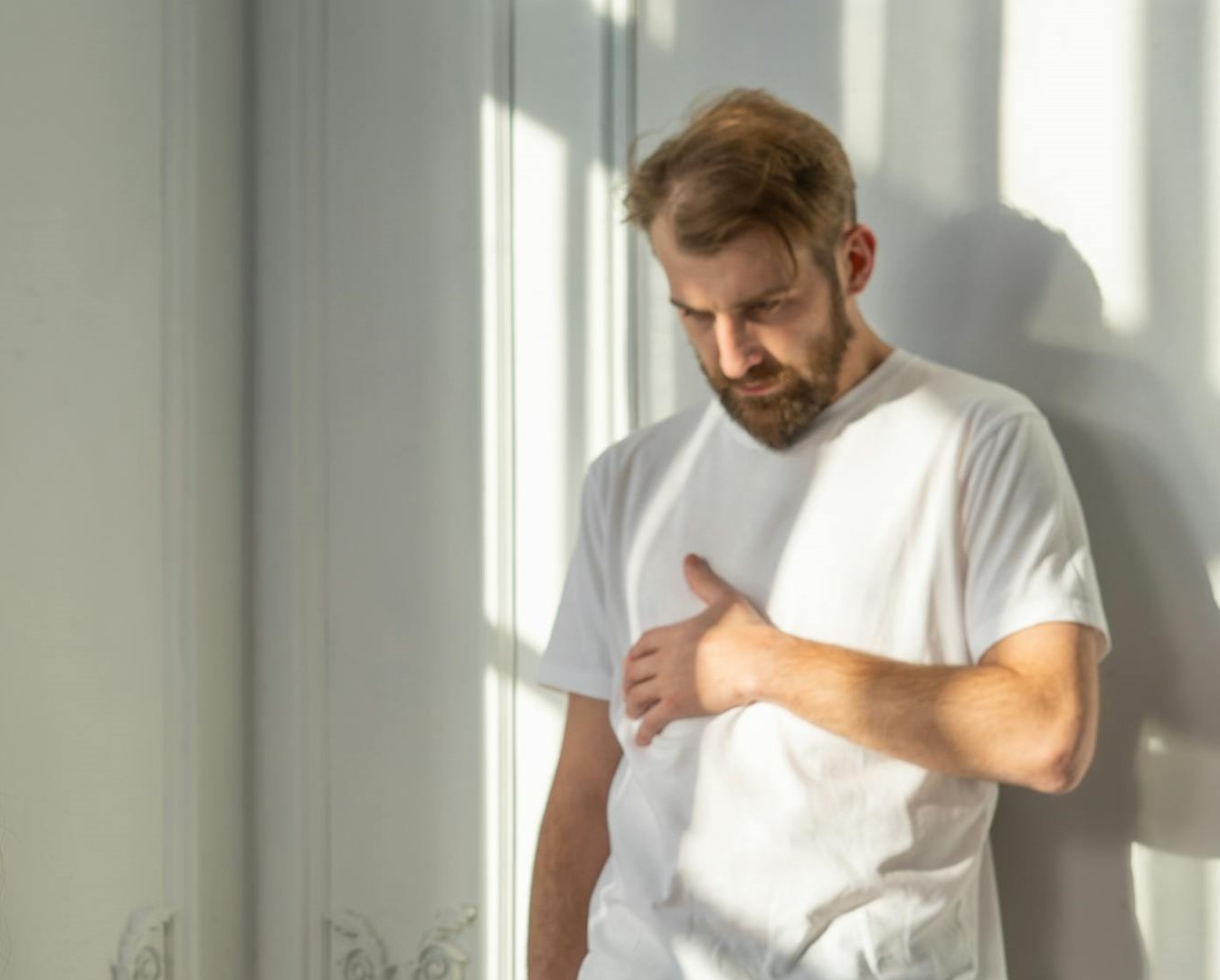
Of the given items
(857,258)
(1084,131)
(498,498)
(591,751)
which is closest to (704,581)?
(591,751)

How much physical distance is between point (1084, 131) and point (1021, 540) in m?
0.56

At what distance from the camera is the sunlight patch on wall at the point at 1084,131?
1.88 meters

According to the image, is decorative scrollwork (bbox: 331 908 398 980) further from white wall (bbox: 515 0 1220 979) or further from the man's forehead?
the man's forehead

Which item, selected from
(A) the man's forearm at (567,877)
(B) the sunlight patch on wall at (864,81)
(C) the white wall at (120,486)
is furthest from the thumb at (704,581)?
(C) the white wall at (120,486)

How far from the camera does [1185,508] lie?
6.05 feet

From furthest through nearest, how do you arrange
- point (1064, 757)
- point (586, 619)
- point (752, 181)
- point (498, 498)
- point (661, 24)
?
point (498, 498), point (661, 24), point (586, 619), point (752, 181), point (1064, 757)

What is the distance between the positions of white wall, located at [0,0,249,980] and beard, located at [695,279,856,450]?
38.8 inches

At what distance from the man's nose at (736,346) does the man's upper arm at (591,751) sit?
1.68 feet

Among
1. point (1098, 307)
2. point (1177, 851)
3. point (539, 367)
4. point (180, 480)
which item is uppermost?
point (1098, 307)

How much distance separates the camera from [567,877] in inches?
81.4

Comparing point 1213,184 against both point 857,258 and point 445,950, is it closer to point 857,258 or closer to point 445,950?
point 857,258

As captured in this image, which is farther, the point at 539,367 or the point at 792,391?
the point at 539,367

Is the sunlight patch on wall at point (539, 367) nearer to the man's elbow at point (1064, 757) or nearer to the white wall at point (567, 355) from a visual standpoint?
the white wall at point (567, 355)

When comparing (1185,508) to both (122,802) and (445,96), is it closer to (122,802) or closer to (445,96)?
(445,96)
